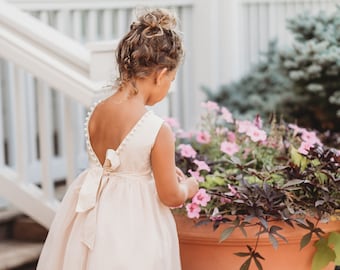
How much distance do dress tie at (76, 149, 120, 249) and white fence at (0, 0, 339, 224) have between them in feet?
6.25

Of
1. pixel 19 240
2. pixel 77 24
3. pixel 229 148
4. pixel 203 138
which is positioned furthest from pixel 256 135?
pixel 77 24

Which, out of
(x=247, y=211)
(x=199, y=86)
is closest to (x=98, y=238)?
(x=247, y=211)

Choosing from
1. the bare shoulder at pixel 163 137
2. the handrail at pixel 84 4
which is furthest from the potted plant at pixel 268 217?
the handrail at pixel 84 4

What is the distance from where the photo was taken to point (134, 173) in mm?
3334

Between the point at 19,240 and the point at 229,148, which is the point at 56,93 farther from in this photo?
the point at 229,148

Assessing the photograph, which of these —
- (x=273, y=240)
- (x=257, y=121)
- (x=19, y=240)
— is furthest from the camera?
(x=19, y=240)

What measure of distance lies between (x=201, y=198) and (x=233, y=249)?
247 mm

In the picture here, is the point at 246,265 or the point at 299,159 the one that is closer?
the point at 246,265

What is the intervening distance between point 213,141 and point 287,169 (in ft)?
2.48

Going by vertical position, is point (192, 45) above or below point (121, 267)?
above

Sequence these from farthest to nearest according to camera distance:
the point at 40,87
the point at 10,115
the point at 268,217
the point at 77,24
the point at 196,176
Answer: the point at 77,24, the point at 10,115, the point at 40,87, the point at 196,176, the point at 268,217

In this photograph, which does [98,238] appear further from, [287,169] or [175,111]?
[175,111]

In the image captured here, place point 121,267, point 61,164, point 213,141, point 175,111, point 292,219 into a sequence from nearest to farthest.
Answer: point 121,267, point 292,219, point 213,141, point 61,164, point 175,111

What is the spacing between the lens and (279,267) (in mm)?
3639
